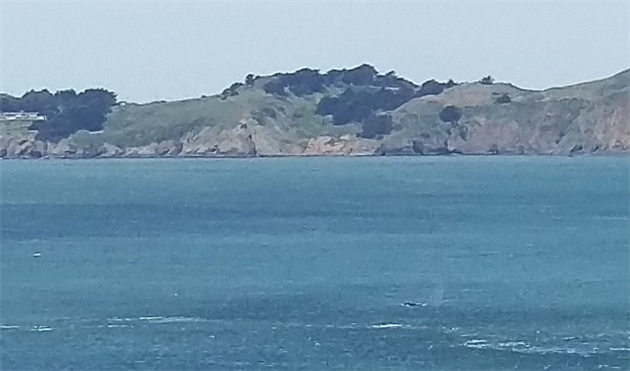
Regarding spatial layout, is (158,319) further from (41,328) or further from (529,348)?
(529,348)

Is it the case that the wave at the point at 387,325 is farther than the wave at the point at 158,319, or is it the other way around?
the wave at the point at 158,319

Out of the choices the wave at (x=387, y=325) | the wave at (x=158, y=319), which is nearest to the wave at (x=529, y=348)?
the wave at (x=387, y=325)

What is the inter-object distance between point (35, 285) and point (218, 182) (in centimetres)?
10480

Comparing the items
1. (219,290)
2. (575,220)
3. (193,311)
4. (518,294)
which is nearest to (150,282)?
(219,290)

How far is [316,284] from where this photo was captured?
82.2 meters

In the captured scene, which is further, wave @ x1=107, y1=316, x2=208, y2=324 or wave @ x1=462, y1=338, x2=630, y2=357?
wave @ x1=107, y1=316, x2=208, y2=324

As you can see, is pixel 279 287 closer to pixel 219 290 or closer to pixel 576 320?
pixel 219 290

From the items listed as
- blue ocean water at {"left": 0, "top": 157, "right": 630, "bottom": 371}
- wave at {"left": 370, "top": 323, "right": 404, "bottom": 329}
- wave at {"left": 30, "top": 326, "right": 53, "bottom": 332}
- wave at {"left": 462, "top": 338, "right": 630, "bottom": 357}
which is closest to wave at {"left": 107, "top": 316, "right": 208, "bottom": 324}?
blue ocean water at {"left": 0, "top": 157, "right": 630, "bottom": 371}

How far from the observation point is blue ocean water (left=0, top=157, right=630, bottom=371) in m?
60.9

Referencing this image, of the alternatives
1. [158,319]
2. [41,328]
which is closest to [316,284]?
[158,319]

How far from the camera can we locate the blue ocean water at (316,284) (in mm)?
60938

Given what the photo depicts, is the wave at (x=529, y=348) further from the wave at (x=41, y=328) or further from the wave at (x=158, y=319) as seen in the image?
the wave at (x=41, y=328)

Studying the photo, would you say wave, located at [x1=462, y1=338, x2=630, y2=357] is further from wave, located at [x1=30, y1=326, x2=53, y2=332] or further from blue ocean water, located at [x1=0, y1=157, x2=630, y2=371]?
wave, located at [x1=30, y1=326, x2=53, y2=332]

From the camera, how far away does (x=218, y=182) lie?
188 m
